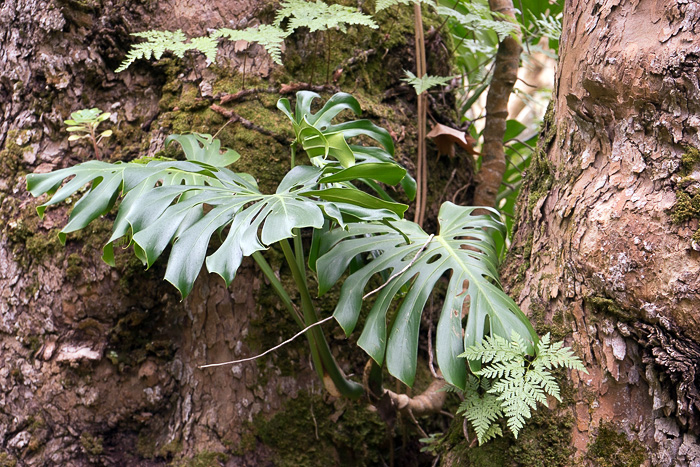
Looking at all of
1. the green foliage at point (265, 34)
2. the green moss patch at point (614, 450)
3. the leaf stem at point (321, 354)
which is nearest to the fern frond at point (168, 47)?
the green foliage at point (265, 34)

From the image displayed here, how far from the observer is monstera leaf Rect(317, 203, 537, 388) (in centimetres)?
112

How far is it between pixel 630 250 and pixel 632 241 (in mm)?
20

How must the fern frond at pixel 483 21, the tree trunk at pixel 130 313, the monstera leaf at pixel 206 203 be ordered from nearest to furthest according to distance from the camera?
the monstera leaf at pixel 206 203 < the tree trunk at pixel 130 313 < the fern frond at pixel 483 21

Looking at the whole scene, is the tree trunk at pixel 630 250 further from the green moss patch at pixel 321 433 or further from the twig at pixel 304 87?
the twig at pixel 304 87

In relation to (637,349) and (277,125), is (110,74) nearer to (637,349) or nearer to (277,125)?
(277,125)

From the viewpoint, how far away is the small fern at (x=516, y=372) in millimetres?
1037

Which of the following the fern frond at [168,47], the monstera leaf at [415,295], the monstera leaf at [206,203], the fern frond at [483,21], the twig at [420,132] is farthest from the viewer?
the twig at [420,132]

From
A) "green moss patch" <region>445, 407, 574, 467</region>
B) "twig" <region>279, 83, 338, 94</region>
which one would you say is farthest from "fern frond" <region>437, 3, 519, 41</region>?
"green moss patch" <region>445, 407, 574, 467</region>

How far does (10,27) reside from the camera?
5.67 ft

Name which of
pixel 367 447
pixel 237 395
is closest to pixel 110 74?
pixel 237 395

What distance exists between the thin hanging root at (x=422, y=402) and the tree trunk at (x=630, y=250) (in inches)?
13.1

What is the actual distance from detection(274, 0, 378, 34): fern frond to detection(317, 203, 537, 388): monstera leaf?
643 mm

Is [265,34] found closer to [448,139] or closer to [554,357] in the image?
[448,139]

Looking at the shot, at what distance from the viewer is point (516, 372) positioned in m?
1.07
